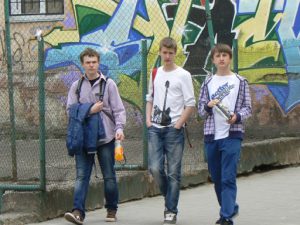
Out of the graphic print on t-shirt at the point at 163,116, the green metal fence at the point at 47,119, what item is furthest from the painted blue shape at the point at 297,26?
the graphic print on t-shirt at the point at 163,116

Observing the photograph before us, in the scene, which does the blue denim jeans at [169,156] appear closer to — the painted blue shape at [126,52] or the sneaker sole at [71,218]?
the sneaker sole at [71,218]

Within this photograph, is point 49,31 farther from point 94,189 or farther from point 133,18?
point 94,189

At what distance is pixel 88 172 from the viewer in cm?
787

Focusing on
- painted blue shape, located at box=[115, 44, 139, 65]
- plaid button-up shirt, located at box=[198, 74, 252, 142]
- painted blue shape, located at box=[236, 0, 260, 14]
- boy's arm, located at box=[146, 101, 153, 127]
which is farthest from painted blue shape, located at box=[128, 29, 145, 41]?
plaid button-up shirt, located at box=[198, 74, 252, 142]

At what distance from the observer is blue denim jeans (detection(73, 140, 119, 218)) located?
25.6 feet

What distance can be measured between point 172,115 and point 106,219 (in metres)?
1.33

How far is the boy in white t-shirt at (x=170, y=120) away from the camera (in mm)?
7754

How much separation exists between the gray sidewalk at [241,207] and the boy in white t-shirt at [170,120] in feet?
1.63

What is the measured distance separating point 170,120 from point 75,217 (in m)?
1.34

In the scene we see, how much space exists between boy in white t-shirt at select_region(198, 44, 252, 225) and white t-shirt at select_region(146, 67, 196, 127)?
21cm

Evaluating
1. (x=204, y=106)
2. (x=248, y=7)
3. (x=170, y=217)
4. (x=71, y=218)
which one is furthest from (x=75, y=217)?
(x=248, y=7)

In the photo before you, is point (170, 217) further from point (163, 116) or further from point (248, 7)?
point (248, 7)

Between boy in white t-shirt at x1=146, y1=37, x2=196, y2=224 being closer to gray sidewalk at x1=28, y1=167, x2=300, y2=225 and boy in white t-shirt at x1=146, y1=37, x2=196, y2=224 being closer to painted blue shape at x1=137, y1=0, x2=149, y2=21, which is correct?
gray sidewalk at x1=28, y1=167, x2=300, y2=225

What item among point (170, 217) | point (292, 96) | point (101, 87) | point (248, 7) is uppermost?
point (248, 7)
